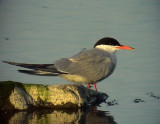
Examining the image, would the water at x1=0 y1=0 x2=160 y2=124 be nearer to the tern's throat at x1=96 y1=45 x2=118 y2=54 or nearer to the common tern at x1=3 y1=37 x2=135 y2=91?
the common tern at x1=3 y1=37 x2=135 y2=91

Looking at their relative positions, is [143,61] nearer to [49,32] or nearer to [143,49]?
[143,49]

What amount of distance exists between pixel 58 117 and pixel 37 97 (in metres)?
0.53

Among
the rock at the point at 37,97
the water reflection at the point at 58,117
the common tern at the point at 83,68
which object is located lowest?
the water reflection at the point at 58,117

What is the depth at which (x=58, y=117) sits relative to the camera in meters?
7.41

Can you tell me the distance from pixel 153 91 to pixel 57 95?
1487 mm

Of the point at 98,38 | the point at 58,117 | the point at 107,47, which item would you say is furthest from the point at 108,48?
the point at 98,38

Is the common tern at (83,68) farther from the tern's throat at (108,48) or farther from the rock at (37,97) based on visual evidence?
the rock at (37,97)

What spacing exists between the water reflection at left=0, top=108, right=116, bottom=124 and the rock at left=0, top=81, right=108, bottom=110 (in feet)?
0.39

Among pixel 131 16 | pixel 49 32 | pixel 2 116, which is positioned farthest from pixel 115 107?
pixel 131 16

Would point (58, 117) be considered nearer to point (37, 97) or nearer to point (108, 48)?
point (37, 97)

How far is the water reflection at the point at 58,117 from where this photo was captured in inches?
284

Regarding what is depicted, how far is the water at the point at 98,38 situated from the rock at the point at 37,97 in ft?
0.81

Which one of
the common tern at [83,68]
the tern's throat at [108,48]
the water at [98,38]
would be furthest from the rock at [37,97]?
Answer: the tern's throat at [108,48]

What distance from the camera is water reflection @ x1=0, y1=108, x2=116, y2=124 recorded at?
7219 millimetres
